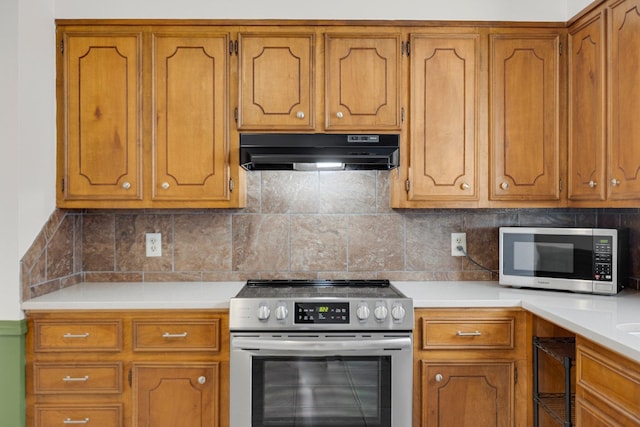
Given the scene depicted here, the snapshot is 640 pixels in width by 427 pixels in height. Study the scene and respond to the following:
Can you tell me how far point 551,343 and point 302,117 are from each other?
62.2 inches

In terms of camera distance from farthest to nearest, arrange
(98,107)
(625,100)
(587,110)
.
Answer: (98,107) → (587,110) → (625,100)

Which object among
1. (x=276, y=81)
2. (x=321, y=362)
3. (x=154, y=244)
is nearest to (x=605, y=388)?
(x=321, y=362)

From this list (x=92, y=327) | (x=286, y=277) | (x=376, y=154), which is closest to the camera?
(x=92, y=327)

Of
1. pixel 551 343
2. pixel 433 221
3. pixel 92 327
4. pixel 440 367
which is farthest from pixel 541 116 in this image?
pixel 92 327

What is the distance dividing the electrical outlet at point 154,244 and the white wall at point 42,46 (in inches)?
20.7

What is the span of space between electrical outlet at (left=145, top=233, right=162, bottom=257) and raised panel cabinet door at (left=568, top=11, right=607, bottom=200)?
2.24m

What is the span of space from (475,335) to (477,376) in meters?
A: 0.19

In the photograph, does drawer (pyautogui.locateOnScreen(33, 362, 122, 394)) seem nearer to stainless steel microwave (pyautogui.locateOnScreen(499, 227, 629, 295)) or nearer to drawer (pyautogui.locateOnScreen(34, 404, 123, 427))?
drawer (pyautogui.locateOnScreen(34, 404, 123, 427))

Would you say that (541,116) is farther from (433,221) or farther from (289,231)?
(289,231)

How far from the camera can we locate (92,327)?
81.1 inches

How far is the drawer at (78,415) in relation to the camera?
6.75 feet

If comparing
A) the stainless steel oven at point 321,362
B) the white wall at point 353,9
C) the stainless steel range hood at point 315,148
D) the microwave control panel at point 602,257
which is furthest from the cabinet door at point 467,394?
the white wall at point 353,9

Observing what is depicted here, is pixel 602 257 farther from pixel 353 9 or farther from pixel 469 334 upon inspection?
pixel 353 9

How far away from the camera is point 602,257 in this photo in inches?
85.2
